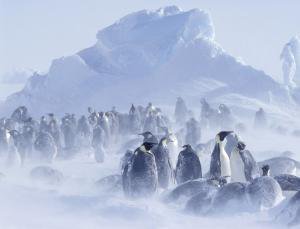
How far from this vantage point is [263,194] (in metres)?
9.57

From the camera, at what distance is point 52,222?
8.97 metres

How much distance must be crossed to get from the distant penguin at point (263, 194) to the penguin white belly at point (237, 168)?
254 centimetres

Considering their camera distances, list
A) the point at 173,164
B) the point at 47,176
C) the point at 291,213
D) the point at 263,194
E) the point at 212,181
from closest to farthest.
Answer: the point at 291,213, the point at 263,194, the point at 212,181, the point at 47,176, the point at 173,164

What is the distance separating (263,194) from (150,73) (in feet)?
108

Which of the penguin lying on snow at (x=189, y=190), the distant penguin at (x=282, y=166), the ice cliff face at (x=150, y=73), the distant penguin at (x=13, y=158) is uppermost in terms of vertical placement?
the ice cliff face at (x=150, y=73)

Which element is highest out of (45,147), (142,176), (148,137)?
(45,147)

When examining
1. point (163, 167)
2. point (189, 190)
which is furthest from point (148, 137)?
point (189, 190)

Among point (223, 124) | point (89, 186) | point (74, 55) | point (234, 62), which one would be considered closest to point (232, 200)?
point (89, 186)

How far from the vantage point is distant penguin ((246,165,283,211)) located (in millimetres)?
9562

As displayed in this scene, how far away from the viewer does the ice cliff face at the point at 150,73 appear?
38406 mm

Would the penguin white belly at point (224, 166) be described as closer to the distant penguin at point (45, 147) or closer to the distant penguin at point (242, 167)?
the distant penguin at point (242, 167)

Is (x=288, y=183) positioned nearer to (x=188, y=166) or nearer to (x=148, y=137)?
(x=188, y=166)

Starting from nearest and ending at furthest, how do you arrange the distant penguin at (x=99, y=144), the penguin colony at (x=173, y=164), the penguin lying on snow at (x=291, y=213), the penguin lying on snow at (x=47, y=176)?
the penguin lying on snow at (x=291, y=213) → the penguin colony at (x=173, y=164) → the penguin lying on snow at (x=47, y=176) → the distant penguin at (x=99, y=144)

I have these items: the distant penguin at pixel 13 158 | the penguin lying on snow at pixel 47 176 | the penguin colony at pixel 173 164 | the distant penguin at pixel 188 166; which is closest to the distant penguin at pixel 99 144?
the penguin colony at pixel 173 164
